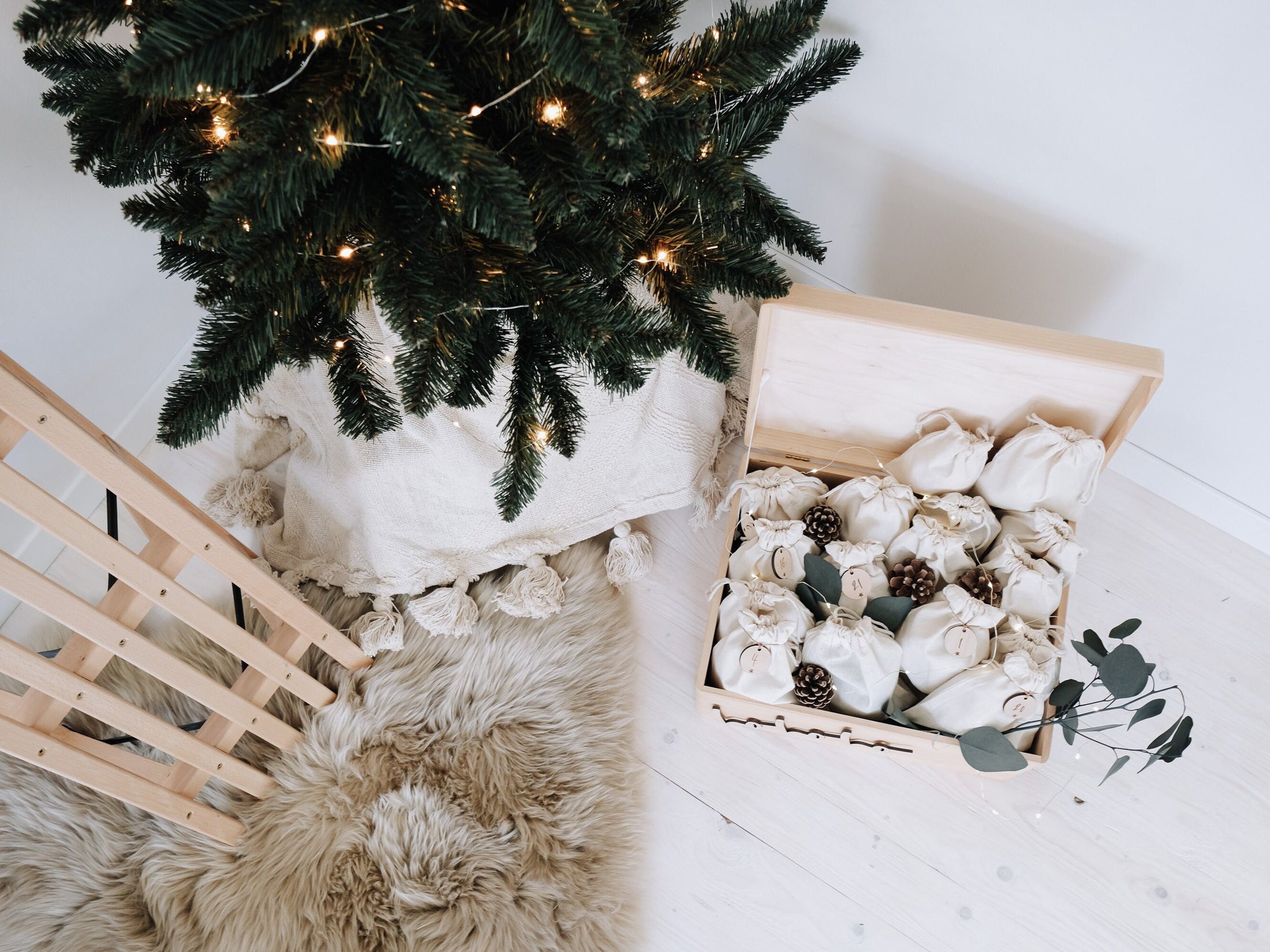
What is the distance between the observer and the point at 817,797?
1029mm

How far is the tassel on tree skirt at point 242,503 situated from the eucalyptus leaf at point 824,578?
0.75 metres

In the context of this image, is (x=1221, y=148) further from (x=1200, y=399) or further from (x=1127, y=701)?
(x=1127, y=701)

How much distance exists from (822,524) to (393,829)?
2.01 feet

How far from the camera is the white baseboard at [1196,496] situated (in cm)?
111

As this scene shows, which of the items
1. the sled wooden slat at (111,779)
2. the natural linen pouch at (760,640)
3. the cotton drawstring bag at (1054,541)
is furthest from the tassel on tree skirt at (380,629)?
the cotton drawstring bag at (1054,541)

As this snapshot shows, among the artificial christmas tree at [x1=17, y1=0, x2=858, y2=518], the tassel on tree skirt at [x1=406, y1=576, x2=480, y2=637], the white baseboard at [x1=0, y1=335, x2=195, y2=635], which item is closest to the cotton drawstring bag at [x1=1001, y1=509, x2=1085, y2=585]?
the artificial christmas tree at [x1=17, y1=0, x2=858, y2=518]

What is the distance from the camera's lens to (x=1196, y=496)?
3.73 feet

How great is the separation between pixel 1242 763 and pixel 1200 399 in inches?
17.8

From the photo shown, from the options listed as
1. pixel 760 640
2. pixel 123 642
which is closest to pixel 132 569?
pixel 123 642

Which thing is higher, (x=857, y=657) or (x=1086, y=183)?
(x=1086, y=183)

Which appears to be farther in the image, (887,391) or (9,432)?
(887,391)

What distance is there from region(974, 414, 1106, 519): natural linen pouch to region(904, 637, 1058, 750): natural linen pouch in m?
0.17

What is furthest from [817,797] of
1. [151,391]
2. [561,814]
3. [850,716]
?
[151,391]

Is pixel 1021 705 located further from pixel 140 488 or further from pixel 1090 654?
pixel 140 488
